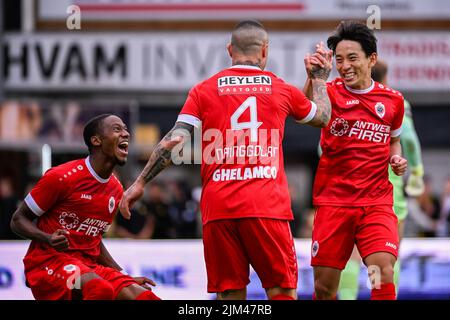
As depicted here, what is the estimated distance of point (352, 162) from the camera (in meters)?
7.89

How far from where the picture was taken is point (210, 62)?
19656 millimetres

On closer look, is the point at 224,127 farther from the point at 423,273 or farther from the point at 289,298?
the point at 423,273

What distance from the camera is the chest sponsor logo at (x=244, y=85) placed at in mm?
7027

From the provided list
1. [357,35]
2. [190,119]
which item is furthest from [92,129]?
[357,35]

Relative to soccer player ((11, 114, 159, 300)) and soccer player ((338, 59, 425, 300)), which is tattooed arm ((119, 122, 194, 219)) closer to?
soccer player ((11, 114, 159, 300))

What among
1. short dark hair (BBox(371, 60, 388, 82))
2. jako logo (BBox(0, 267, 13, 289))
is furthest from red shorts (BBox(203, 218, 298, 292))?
jako logo (BBox(0, 267, 13, 289))

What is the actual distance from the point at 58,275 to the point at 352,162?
2.47 m

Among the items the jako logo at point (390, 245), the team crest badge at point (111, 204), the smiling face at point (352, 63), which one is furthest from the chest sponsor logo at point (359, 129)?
the team crest badge at point (111, 204)

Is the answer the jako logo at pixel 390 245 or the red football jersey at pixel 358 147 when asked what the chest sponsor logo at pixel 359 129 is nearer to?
the red football jersey at pixel 358 147

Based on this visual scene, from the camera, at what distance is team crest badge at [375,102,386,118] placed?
7.91 meters

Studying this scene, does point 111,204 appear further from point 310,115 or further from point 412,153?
point 412,153

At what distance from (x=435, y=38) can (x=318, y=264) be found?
12646mm

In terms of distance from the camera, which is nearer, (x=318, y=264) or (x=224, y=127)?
(x=224, y=127)
